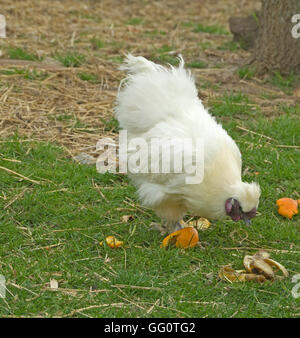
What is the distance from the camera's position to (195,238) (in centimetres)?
486

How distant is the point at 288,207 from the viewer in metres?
5.41

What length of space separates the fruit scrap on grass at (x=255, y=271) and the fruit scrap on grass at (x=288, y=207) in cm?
88

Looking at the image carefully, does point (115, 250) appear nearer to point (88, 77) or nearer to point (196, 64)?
point (88, 77)

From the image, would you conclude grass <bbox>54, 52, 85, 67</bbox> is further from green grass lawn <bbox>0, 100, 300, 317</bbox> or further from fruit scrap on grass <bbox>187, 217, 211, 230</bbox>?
fruit scrap on grass <bbox>187, 217, 211, 230</bbox>

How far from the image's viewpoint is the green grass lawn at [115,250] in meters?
4.11

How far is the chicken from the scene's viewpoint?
4.48m

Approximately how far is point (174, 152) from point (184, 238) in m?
0.77

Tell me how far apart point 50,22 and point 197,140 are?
666 centimetres

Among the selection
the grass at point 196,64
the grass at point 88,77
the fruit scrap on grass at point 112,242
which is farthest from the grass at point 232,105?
the fruit scrap on grass at point 112,242

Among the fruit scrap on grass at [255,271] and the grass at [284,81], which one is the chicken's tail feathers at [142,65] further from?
the grass at [284,81]

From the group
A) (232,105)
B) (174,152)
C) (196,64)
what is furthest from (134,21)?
(174,152)

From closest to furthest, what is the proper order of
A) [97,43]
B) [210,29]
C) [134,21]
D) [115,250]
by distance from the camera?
[115,250] < [97,43] < [210,29] < [134,21]
